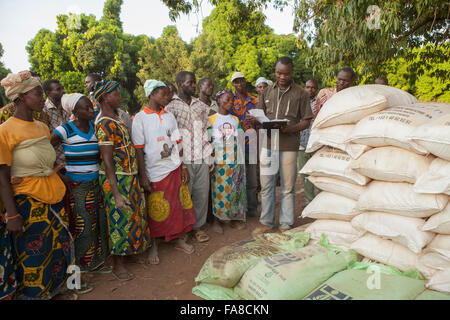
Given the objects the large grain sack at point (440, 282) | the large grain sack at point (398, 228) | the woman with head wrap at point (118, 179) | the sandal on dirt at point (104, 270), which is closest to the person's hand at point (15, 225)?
the woman with head wrap at point (118, 179)

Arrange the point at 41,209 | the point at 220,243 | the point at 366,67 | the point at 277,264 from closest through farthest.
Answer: the point at 277,264 → the point at 41,209 → the point at 220,243 → the point at 366,67

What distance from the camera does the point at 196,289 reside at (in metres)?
2.37

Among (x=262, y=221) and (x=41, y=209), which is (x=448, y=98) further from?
(x=41, y=209)

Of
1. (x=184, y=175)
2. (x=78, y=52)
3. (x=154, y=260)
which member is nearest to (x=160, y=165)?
(x=184, y=175)

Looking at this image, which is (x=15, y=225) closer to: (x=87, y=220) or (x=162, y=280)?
(x=87, y=220)

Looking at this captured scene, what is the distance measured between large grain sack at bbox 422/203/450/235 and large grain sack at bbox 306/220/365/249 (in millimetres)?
536

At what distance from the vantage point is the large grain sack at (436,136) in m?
1.88

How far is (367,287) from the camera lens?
181 cm

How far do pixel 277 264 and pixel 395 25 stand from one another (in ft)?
8.03

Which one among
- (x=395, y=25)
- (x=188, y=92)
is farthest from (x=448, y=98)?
(x=188, y=92)

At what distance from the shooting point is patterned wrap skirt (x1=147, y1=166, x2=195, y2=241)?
320cm

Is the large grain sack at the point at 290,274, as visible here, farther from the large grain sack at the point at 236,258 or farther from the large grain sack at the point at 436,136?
the large grain sack at the point at 436,136

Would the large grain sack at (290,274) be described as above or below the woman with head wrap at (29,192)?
below

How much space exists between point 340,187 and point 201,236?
187 centimetres
